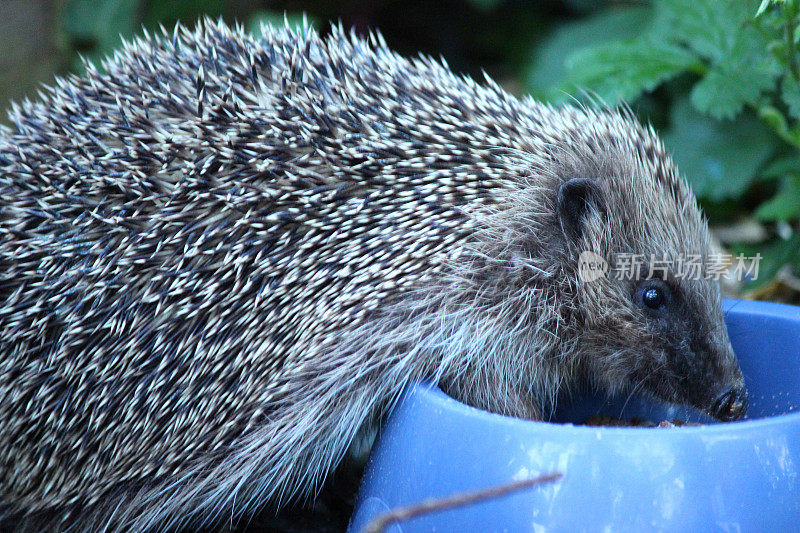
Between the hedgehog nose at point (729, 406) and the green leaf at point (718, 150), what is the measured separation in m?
1.58

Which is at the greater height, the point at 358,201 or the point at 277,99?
the point at 277,99

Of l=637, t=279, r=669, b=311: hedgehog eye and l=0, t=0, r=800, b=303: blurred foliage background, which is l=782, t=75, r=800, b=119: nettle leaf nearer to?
l=0, t=0, r=800, b=303: blurred foliage background

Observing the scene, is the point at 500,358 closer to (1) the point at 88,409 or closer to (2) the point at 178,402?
(2) the point at 178,402

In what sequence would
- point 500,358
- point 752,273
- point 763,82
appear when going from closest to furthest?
1. point 500,358
2. point 763,82
3. point 752,273

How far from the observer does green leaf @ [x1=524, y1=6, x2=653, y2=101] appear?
5781 millimetres

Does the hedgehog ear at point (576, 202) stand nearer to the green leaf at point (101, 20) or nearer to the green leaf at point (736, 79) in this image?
the green leaf at point (736, 79)

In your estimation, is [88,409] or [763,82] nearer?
[88,409]

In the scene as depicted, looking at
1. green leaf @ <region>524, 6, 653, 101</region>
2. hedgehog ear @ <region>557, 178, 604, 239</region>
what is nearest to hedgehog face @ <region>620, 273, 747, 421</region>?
hedgehog ear @ <region>557, 178, 604, 239</region>

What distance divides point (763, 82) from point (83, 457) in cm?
318

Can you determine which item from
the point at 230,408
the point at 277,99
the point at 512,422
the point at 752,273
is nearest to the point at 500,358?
the point at 512,422

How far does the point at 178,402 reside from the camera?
2873 mm

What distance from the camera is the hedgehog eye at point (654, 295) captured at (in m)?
3.04

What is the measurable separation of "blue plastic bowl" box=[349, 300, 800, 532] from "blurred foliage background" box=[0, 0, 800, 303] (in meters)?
1.45

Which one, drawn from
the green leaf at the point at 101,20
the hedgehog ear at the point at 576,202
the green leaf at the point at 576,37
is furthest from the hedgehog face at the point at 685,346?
the green leaf at the point at 101,20
